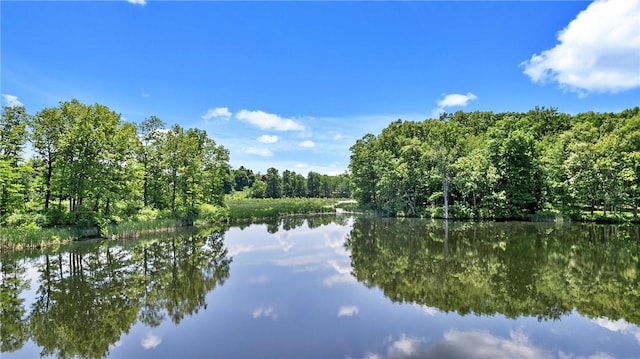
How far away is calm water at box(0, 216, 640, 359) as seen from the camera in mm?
7703

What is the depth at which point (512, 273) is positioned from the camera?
13.7m

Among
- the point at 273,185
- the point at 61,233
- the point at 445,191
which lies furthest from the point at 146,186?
A: the point at 273,185

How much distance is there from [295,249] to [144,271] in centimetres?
831

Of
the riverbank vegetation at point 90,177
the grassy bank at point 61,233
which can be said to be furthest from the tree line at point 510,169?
the grassy bank at point 61,233

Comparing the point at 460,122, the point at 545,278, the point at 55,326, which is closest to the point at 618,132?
the point at 460,122

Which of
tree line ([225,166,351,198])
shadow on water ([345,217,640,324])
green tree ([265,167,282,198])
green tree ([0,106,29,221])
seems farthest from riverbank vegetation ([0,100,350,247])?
green tree ([265,167,282,198])

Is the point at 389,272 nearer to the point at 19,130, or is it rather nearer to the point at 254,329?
the point at 254,329

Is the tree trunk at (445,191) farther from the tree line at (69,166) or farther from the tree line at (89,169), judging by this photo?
the tree line at (69,166)

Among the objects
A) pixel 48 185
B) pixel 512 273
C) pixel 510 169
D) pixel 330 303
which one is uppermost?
pixel 510 169

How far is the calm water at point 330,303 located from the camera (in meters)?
7.70

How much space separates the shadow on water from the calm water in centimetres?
7

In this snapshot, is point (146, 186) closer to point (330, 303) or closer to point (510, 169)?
point (330, 303)

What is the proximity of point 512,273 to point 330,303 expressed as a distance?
24.1 ft

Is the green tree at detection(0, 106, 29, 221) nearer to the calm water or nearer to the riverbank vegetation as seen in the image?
the riverbank vegetation
